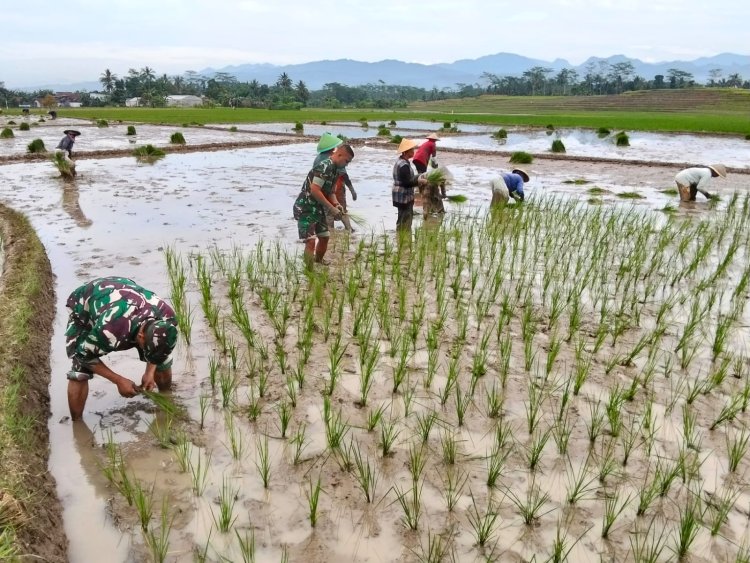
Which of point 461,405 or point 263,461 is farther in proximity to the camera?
point 461,405

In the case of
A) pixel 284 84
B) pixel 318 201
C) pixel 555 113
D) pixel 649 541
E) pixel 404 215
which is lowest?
pixel 649 541

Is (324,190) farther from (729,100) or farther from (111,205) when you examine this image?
(729,100)

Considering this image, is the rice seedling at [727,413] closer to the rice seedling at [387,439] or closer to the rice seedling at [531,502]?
the rice seedling at [531,502]

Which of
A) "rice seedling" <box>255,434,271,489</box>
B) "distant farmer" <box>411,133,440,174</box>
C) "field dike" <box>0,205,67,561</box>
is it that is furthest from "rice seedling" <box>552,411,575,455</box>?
"distant farmer" <box>411,133,440,174</box>

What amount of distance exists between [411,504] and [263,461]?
0.60 meters

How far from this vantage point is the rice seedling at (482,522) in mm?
1917

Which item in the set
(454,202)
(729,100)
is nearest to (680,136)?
(454,202)

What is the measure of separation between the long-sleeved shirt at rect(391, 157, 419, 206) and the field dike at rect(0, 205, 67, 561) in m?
3.36

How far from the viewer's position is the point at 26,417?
8.25 ft

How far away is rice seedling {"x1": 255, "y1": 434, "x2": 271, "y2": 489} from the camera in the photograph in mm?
2199

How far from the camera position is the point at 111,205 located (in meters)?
7.63

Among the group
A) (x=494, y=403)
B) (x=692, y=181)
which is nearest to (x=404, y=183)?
(x=494, y=403)

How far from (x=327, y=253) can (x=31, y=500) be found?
3.83 meters

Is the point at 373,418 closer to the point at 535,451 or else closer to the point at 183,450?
the point at 535,451
